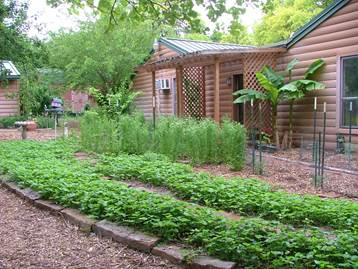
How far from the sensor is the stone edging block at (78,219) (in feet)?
13.6

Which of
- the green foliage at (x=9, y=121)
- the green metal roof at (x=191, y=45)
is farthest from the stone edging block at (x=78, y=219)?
the green foliage at (x=9, y=121)

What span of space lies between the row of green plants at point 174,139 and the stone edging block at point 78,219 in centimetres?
363

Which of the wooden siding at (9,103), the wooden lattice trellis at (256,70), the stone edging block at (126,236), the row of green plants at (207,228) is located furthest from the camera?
the wooden siding at (9,103)

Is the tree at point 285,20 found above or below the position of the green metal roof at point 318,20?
above

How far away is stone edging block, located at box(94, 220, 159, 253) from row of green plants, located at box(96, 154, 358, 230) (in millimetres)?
1105

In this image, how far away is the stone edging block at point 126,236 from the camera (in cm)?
355

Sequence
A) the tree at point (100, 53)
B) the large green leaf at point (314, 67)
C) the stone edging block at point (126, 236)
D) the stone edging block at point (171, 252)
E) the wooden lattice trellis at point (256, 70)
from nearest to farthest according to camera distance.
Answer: the stone edging block at point (171, 252) → the stone edging block at point (126, 236) → the large green leaf at point (314, 67) → the wooden lattice trellis at point (256, 70) → the tree at point (100, 53)

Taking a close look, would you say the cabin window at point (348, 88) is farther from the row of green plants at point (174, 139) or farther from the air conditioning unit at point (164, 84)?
the air conditioning unit at point (164, 84)

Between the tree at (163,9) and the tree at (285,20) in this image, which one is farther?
the tree at (285,20)

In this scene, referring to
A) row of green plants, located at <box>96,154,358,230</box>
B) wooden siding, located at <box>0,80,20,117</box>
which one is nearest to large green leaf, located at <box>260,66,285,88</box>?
row of green plants, located at <box>96,154,358,230</box>

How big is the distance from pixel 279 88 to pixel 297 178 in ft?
13.7

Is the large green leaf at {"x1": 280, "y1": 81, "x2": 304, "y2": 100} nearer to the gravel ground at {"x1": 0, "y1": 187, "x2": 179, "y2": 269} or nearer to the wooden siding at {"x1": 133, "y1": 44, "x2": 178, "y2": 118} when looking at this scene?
the wooden siding at {"x1": 133, "y1": 44, "x2": 178, "y2": 118}

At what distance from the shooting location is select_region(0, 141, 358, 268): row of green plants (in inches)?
116

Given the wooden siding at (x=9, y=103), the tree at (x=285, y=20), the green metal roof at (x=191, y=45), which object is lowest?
the wooden siding at (x=9, y=103)
